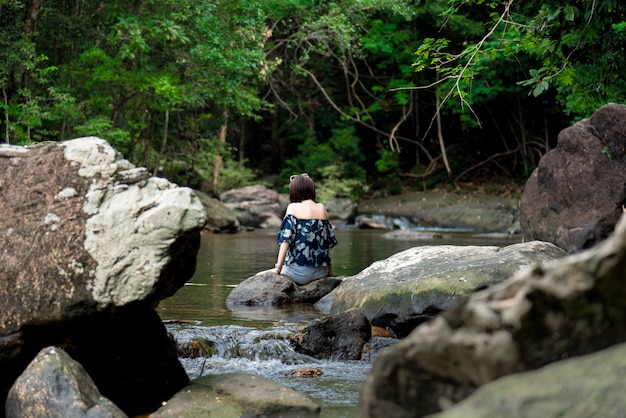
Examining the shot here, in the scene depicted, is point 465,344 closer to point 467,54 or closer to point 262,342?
point 262,342

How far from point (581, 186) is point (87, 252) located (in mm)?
8284

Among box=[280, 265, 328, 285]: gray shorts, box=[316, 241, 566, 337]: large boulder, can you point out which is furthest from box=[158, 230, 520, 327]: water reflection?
box=[316, 241, 566, 337]: large boulder

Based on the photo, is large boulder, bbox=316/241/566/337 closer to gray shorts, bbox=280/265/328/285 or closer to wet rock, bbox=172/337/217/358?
gray shorts, bbox=280/265/328/285

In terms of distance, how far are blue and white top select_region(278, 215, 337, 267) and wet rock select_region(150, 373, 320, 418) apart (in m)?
4.44

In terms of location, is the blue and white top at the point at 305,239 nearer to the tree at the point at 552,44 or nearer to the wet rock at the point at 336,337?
the tree at the point at 552,44

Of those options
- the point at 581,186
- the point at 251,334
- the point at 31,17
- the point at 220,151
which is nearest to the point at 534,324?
the point at 251,334

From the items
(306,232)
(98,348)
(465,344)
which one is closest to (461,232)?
(306,232)

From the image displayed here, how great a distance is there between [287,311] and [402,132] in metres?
25.3

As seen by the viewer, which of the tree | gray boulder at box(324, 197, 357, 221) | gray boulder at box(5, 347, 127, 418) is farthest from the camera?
gray boulder at box(324, 197, 357, 221)

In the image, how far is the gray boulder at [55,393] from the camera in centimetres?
421

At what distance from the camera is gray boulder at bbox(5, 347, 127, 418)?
4215 millimetres

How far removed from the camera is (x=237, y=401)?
4.55 metres

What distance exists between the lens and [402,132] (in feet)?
109

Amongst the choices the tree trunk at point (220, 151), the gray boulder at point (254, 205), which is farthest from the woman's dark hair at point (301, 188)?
the tree trunk at point (220, 151)
